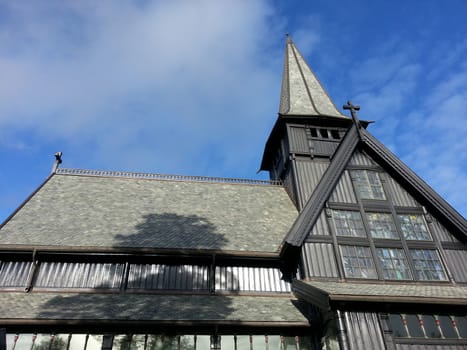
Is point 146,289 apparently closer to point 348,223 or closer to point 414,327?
point 348,223

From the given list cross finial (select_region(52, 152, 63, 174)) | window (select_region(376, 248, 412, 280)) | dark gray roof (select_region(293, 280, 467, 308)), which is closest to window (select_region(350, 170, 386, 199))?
window (select_region(376, 248, 412, 280))

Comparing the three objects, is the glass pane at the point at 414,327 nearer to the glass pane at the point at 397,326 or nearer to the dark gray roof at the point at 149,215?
the glass pane at the point at 397,326

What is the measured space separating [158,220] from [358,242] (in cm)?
923

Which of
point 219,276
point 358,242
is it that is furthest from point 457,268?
point 219,276

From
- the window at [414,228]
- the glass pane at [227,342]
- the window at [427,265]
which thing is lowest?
the glass pane at [227,342]

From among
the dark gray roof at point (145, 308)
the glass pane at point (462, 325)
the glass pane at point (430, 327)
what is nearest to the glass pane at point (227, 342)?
the dark gray roof at point (145, 308)

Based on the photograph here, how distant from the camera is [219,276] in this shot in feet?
45.1

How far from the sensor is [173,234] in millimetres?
15086

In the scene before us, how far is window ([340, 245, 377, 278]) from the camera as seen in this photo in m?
13.3

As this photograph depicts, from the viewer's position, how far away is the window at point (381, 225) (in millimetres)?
14586

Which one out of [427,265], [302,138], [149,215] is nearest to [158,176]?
[149,215]

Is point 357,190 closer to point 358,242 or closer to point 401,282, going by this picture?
point 358,242

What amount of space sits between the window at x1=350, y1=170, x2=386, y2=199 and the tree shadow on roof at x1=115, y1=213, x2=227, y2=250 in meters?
6.80

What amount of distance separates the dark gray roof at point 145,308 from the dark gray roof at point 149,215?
6.41 ft
